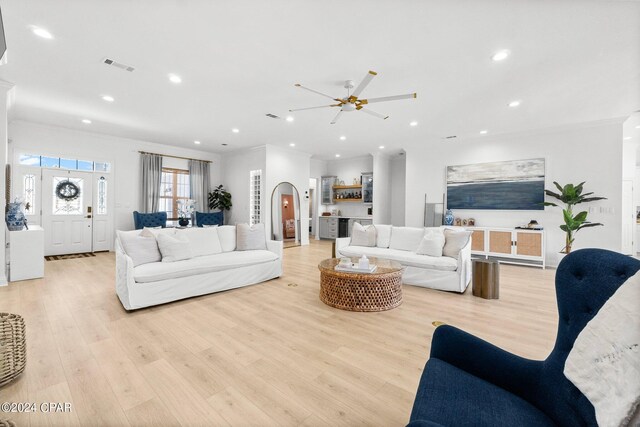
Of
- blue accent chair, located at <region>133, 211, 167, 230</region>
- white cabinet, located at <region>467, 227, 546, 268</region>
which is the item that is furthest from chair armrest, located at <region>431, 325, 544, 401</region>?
blue accent chair, located at <region>133, 211, 167, 230</region>

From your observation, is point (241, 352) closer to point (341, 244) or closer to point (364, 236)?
point (341, 244)

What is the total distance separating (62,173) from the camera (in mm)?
6211

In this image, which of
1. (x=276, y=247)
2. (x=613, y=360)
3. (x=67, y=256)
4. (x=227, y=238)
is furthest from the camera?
(x=67, y=256)

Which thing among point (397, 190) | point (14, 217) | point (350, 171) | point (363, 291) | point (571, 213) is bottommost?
point (363, 291)

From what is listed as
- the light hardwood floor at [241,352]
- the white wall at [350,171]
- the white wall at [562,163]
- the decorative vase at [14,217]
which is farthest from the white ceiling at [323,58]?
the white wall at [350,171]

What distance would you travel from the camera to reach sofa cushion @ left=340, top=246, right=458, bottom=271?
12.8 feet

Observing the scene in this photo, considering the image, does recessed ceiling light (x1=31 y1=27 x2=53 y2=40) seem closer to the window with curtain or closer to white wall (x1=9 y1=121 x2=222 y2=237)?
white wall (x1=9 y1=121 x2=222 y2=237)

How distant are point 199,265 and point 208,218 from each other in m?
4.80

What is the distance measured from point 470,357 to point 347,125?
16.4 feet

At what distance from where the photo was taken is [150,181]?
7371mm

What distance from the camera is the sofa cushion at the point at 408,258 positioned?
3903 millimetres

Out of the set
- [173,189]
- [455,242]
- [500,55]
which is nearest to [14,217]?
[173,189]

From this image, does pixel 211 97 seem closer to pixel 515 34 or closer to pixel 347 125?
pixel 347 125

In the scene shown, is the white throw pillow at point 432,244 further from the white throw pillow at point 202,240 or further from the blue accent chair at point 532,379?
the white throw pillow at point 202,240
